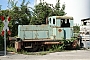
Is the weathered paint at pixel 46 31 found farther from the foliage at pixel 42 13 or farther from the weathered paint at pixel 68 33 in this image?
the foliage at pixel 42 13

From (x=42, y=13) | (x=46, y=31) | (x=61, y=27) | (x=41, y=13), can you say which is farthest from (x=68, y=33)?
(x=41, y=13)

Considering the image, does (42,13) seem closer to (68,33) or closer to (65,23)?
(65,23)

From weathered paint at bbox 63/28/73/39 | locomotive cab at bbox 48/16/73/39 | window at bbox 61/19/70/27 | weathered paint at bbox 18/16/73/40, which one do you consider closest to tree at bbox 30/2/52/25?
locomotive cab at bbox 48/16/73/39

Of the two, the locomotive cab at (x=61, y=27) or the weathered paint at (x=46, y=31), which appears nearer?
the weathered paint at (x=46, y=31)

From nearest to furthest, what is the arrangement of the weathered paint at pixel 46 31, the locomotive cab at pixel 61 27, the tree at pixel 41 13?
the weathered paint at pixel 46 31 → the locomotive cab at pixel 61 27 → the tree at pixel 41 13

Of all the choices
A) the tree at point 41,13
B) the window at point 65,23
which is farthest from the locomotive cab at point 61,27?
the tree at point 41,13

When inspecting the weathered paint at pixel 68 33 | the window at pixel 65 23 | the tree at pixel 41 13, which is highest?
the tree at pixel 41 13

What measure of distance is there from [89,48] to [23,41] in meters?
5.57

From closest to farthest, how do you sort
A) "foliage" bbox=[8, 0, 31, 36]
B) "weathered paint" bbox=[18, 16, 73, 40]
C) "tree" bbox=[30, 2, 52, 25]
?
"weathered paint" bbox=[18, 16, 73, 40] < "foliage" bbox=[8, 0, 31, 36] < "tree" bbox=[30, 2, 52, 25]

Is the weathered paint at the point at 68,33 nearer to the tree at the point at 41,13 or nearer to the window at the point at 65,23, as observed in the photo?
the window at the point at 65,23

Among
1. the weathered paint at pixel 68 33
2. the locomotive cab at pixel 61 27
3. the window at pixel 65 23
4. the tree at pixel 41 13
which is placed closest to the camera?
the locomotive cab at pixel 61 27

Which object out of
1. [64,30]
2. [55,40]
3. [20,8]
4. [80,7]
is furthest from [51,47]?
[80,7]

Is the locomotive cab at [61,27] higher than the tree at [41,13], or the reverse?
the tree at [41,13]

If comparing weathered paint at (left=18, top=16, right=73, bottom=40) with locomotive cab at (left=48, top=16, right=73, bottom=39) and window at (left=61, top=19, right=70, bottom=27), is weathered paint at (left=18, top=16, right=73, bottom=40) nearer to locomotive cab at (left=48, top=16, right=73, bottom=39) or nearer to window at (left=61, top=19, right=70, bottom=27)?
locomotive cab at (left=48, top=16, right=73, bottom=39)
